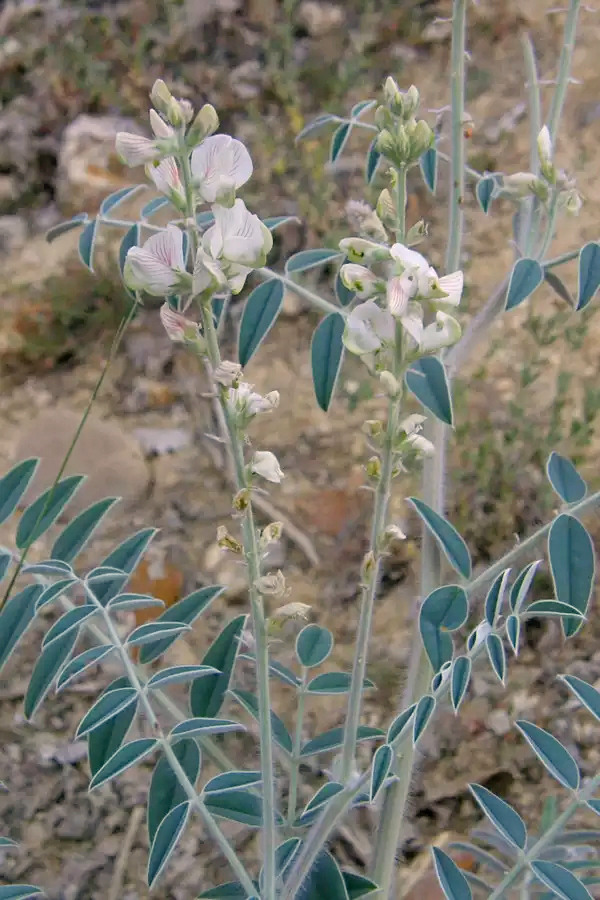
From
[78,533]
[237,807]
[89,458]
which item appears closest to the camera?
[237,807]

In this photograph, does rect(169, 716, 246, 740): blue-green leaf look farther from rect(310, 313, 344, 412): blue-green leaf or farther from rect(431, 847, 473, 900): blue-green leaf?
rect(310, 313, 344, 412): blue-green leaf

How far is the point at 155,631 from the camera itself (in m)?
1.06

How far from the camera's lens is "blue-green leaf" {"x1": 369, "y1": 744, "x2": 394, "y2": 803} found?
914 millimetres

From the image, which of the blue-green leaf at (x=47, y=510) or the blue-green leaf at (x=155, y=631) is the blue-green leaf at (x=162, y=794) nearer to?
the blue-green leaf at (x=155, y=631)

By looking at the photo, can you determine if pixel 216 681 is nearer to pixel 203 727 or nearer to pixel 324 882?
pixel 203 727

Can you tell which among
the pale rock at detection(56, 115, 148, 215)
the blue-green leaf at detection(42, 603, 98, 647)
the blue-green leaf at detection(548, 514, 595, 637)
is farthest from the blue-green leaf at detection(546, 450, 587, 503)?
the pale rock at detection(56, 115, 148, 215)

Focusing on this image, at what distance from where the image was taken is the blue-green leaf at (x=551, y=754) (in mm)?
1051

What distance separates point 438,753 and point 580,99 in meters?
2.21

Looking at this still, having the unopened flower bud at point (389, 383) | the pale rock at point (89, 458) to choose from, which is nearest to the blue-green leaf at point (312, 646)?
the unopened flower bud at point (389, 383)

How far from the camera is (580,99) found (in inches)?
115

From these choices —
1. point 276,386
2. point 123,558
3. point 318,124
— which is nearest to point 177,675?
point 123,558

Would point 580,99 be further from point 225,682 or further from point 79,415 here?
point 225,682

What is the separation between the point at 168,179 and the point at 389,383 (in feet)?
0.84

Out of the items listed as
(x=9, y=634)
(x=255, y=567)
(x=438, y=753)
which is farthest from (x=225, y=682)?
(x=438, y=753)
